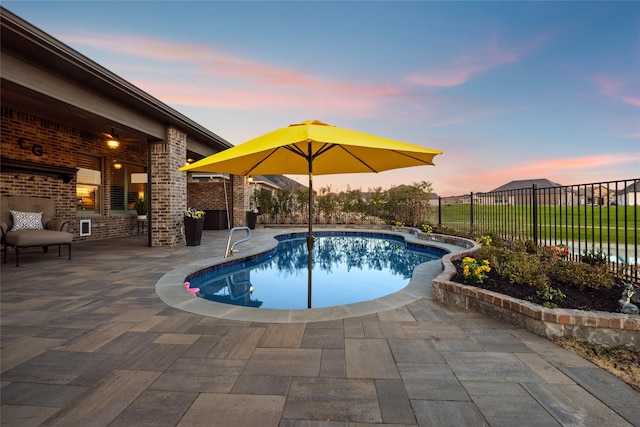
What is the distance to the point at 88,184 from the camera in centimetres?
823

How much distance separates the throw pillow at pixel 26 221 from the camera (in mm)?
5438

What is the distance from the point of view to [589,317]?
7.21 feet

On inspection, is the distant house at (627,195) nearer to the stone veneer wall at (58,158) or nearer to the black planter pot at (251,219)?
the black planter pot at (251,219)

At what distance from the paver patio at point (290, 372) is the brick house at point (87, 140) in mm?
3459

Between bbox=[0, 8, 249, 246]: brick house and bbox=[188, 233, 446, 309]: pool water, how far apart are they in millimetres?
3019

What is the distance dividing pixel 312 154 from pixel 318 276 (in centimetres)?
285

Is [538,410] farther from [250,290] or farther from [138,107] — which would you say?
[138,107]

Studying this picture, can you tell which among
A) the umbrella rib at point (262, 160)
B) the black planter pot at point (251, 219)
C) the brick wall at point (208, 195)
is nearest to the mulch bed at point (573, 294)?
the umbrella rib at point (262, 160)

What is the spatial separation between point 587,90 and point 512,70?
216 cm

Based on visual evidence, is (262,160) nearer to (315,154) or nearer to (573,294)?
(315,154)

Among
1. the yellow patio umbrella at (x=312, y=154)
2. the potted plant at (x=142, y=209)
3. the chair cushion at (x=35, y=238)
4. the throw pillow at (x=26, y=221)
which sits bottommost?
the chair cushion at (x=35, y=238)

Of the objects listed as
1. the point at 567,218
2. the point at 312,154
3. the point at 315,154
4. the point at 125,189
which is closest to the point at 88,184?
the point at 125,189

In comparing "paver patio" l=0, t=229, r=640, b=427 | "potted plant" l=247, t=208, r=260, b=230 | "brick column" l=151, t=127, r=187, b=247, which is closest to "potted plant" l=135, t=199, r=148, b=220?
"brick column" l=151, t=127, r=187, b=247

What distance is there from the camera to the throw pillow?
17.8 feet
